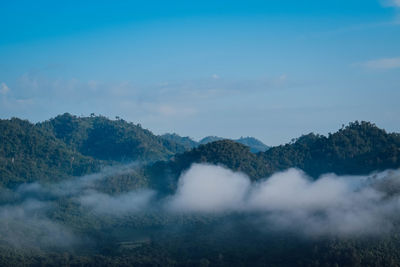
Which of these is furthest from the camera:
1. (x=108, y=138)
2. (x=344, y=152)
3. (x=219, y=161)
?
(x=108, y=138)

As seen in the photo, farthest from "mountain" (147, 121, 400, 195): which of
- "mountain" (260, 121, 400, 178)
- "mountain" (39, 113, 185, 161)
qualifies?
"mountain" (39, 113, 185, 161)

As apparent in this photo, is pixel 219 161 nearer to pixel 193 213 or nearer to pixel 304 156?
pixel 193 213

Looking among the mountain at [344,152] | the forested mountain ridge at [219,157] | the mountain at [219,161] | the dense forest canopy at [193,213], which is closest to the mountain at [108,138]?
the dense forest canopy at [193,213]

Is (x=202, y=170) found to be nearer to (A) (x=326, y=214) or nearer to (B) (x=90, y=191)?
(B) (x=90, y=191)

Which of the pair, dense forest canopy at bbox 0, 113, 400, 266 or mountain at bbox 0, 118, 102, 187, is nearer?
dense forest canopy at bbox 0, 113, 400, 266

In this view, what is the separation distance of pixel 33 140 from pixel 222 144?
122 ft

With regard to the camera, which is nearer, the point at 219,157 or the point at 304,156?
the point at 219,157

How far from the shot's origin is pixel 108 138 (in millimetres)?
125562

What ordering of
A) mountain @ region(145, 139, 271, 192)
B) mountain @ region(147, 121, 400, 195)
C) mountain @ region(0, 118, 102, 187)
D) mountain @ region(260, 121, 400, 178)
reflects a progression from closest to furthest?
mountain @ region(260, 121, 400, 178) < mountain @ region(147, 121, 400, 195) < mountain @ region(145, 139, 271, 192) < mountain @ region(0, 118, 102, 187)

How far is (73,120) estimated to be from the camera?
13200 cm

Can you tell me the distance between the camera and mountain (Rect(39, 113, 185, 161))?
119125 mm

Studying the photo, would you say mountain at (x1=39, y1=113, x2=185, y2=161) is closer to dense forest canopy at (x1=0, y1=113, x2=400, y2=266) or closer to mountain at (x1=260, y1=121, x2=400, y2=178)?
dense forest canopy at (x1=0, y1=113, x2=400, y2=266)

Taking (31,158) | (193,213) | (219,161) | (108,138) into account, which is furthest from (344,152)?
(108,138)

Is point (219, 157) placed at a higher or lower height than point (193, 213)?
higher
